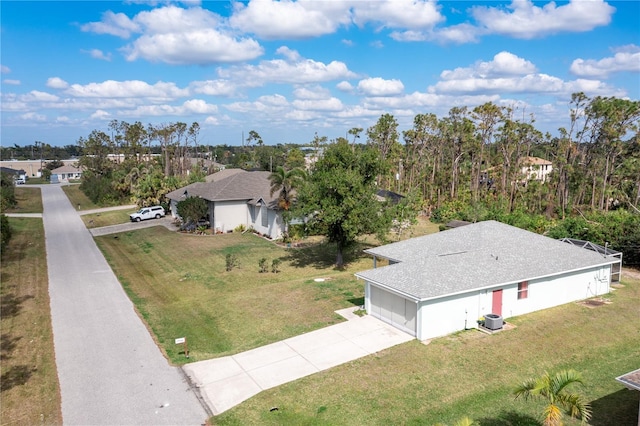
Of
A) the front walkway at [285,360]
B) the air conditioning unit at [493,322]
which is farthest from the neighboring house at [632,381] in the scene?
the front walkway at [285,360]

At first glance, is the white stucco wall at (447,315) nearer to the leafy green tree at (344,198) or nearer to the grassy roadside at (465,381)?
the grassy roadside at (465,381)

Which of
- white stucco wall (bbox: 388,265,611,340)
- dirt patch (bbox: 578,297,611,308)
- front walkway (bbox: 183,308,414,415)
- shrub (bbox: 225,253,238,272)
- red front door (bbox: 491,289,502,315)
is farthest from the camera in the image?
shrub (bbox: 225,253,238,272)

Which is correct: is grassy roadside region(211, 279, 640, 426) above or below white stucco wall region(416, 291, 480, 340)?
below

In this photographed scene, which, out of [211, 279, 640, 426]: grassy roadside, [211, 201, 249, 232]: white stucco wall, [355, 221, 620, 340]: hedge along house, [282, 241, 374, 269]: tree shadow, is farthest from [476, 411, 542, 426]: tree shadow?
[211, 201, 249, 232]: white stucco wall

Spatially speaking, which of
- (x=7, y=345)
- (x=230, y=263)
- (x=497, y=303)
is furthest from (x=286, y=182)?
(x=7, y=345)

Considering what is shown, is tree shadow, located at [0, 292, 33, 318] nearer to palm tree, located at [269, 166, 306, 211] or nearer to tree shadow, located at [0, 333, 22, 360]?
tree shadow, located at [0, 333, 22, 360]

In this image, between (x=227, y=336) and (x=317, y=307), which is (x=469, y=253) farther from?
(x=227, y=336)

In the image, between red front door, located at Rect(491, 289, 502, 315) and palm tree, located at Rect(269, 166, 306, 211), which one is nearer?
red front door, located at Rect(491, 289, 502, 315)
